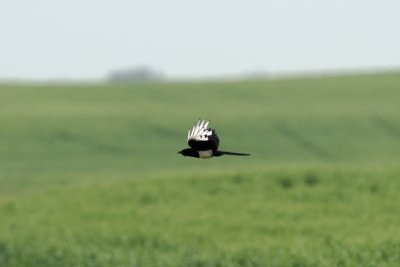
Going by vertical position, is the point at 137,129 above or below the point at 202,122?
below

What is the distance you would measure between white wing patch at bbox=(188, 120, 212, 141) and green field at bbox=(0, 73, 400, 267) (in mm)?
15498

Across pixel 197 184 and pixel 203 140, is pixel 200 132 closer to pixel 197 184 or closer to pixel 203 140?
pixel 203 140

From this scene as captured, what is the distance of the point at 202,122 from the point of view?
7316 mm

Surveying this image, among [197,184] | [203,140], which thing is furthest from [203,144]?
[197,184]

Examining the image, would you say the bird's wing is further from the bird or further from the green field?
the green field

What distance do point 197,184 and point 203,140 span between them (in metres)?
31.7

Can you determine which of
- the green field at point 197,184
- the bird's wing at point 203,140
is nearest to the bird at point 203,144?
the bird's wing at point 203,140

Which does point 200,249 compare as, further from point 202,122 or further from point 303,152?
point 303,152

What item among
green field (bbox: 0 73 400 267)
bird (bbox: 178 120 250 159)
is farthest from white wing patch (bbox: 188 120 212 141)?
green field (bbox: 0 73 400 267)

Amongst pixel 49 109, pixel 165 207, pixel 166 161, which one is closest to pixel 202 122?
pixel 165 207

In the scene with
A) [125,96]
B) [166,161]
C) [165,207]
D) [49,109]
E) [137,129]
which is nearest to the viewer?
[165,207]

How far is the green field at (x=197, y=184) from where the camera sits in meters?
27.0

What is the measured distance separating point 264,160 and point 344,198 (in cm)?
2752

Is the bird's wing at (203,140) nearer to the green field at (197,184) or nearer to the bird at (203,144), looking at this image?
the bird at (203,144)
